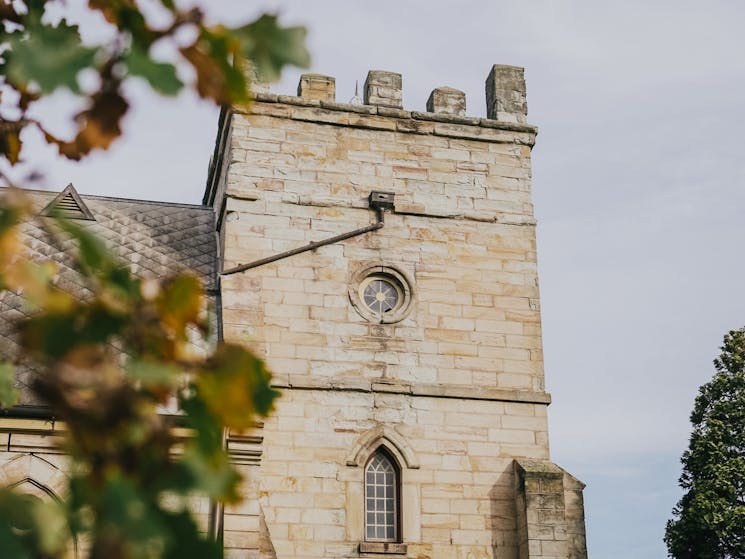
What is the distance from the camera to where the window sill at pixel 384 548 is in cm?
1157

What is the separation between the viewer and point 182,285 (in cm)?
190

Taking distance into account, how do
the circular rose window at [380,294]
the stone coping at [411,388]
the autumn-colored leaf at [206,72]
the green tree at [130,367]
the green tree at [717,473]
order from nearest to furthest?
the green tree at [130,367], the autumn-colored leaf at [206,72], the stone coping at [411,388], the circular rose window at [380,294], the green tree at [717,473]

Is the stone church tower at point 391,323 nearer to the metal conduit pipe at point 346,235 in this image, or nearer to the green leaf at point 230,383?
the metal conduit pipe at point 346,235

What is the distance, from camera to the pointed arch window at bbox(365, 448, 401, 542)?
11930 millimetres

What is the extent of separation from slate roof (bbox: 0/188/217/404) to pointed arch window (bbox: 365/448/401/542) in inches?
136

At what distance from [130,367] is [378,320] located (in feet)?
36.6

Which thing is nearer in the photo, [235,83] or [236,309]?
[235,83]

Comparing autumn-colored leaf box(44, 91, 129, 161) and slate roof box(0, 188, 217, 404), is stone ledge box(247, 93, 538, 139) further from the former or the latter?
autumn-colored leaf box(44, 91, 129, 161)

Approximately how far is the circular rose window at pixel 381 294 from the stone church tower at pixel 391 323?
0.03m

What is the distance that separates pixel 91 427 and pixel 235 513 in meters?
9.02

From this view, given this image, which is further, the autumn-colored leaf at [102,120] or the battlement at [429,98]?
the battlement at [429,98]

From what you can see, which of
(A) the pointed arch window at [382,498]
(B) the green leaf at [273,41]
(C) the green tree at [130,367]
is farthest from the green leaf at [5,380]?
(A) the pointed arch window at [382,498]

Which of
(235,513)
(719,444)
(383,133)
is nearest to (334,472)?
(235,513)

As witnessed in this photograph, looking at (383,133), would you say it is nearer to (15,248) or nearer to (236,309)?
(236,309)
